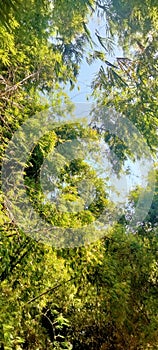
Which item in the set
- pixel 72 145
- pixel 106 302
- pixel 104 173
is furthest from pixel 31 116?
pixel 106 302

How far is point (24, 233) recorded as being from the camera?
1852 mm

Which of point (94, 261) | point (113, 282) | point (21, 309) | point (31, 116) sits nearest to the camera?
point (21, 309)

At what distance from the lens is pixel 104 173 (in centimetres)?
268

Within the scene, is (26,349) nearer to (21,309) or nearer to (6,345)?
(21,309)

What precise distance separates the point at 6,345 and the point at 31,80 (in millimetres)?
1604

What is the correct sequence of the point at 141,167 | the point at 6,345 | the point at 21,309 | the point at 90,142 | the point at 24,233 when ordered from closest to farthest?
the point at 6,345
the point at 24,233
the point at 21,309
the point at 90,142
the point at 141,167

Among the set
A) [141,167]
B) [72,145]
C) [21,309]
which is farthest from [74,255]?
[141,167]

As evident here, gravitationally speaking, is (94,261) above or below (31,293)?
above

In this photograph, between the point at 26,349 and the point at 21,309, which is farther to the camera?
the point at 26,349

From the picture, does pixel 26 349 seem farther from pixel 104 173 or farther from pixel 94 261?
pixel 104 173

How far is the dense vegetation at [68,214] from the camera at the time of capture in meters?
1.89

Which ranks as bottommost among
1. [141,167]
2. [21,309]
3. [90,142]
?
[21,309]

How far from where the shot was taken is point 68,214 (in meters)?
2.09

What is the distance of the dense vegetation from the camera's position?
1892 millimetres
